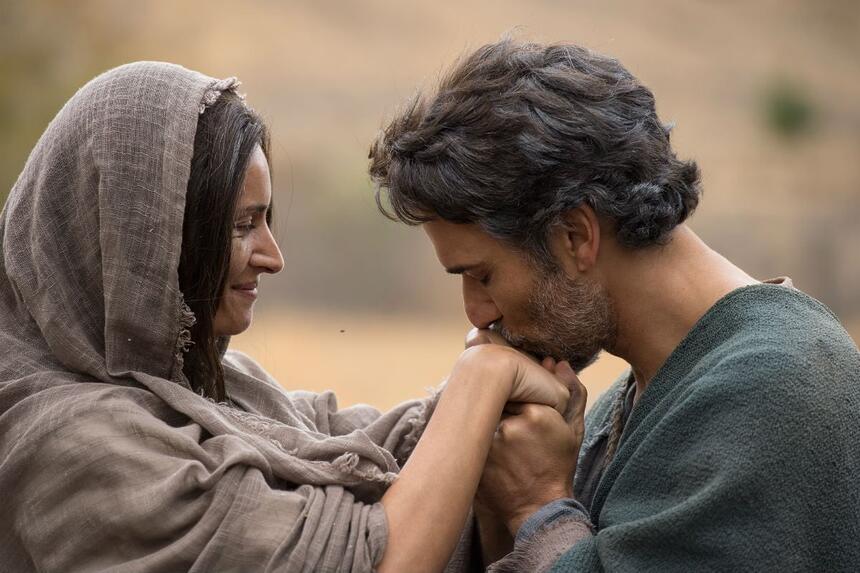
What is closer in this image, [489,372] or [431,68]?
[489,372]

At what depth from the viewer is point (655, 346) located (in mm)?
3322

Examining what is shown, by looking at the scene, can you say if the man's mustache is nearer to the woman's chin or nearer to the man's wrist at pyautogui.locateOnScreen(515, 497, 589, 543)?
the man's wrist at pyautogui.locateOnScreen(515, 497, 589, 543)

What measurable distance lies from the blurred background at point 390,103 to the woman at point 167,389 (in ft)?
48.2

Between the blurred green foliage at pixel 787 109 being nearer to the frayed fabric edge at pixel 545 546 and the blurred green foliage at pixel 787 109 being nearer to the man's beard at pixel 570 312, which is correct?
the man's beard at pixel 570 312

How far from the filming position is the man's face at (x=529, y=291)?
3.36 metres

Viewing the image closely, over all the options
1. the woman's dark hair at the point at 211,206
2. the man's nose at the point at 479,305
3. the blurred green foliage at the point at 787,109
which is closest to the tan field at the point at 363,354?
the man's nose at the point at 479,305

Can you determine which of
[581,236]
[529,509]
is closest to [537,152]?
[581,236]

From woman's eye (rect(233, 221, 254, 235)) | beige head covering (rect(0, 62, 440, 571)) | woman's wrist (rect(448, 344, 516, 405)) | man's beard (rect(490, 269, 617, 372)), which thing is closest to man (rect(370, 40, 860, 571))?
man's beard (rect(490, 269, 617, 372))

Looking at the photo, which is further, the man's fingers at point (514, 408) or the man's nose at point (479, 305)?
the man's nose at point (479, 305)

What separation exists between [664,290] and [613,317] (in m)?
0.16

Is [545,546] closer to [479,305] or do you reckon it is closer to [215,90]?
[479,305]

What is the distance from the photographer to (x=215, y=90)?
3.26m

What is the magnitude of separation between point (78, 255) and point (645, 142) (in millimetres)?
1463

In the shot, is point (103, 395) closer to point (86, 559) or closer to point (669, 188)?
point (86, 559)
